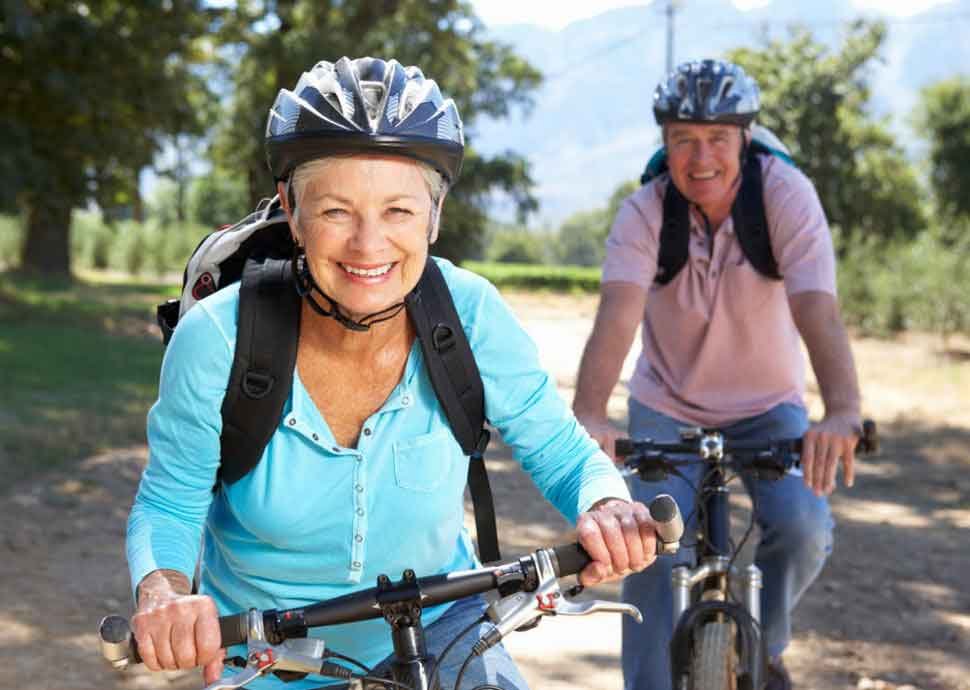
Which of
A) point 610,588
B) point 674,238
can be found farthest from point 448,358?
point 610,588

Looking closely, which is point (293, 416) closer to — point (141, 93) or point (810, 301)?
point (810, 301)

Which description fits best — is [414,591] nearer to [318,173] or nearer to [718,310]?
[318,173]

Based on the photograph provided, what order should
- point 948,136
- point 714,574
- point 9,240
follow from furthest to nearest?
point 948,136
point 9,240
point 714,574

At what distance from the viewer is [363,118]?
2441 mm

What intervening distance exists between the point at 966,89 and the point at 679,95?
47966 millimetres

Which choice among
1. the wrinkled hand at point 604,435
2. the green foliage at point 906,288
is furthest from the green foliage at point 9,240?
the wrinkled hand at point 604,435

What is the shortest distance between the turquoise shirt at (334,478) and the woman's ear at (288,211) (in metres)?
0.16

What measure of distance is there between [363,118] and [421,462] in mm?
641

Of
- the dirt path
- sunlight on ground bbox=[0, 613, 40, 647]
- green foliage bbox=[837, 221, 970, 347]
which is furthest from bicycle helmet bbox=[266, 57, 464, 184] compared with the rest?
green foliage bbox=[837, 221, 970, 347]

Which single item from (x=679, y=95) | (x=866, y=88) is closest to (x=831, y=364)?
(x=679, y=95)

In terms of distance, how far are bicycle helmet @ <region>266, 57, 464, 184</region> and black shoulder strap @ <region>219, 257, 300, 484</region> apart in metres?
0.24

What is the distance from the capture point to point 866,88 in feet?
103

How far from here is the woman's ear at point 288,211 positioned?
259 centimetres

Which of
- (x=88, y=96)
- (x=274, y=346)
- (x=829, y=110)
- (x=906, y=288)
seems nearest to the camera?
(x=274, y=346)
